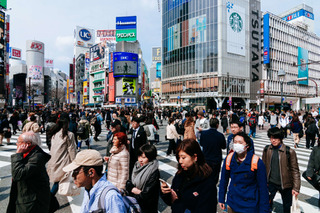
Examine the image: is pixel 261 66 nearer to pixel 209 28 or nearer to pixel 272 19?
pixel 272 19

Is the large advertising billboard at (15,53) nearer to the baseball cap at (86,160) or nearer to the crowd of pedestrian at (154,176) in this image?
the crowd of pedestrian at (154,176)

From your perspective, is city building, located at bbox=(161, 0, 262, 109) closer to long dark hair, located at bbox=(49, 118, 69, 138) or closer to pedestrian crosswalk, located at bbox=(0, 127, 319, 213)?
pedestrian crosswalk, located at bbox=(0, 127, 319, 213)

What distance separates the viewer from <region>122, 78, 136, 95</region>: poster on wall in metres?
64.2

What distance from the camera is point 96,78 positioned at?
247 feet

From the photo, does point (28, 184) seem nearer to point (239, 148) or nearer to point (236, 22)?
point (239, 148)

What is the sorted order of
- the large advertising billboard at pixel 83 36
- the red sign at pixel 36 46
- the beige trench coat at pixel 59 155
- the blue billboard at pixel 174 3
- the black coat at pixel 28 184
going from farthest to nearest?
1. the large advertising billboard at pixel 83 36
2. the red sign at pixel 36 46
3. the blue billboard at pixel 174 3
4. the beige trench coat at pixel 59 155
5. the black coat at pixel 28 184

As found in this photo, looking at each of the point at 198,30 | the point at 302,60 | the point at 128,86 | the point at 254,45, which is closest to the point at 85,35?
the point at 128,86

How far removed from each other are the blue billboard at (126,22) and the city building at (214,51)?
2002 centimetres

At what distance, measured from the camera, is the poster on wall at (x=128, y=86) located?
64.2 meters

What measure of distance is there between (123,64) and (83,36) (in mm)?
56232

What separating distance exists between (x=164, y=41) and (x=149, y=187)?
202 feet

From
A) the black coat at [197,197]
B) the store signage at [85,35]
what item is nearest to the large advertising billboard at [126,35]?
the store signage at [85,35]

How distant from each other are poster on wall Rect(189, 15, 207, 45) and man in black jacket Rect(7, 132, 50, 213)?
52627 mm

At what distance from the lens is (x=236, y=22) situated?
5150 cm
